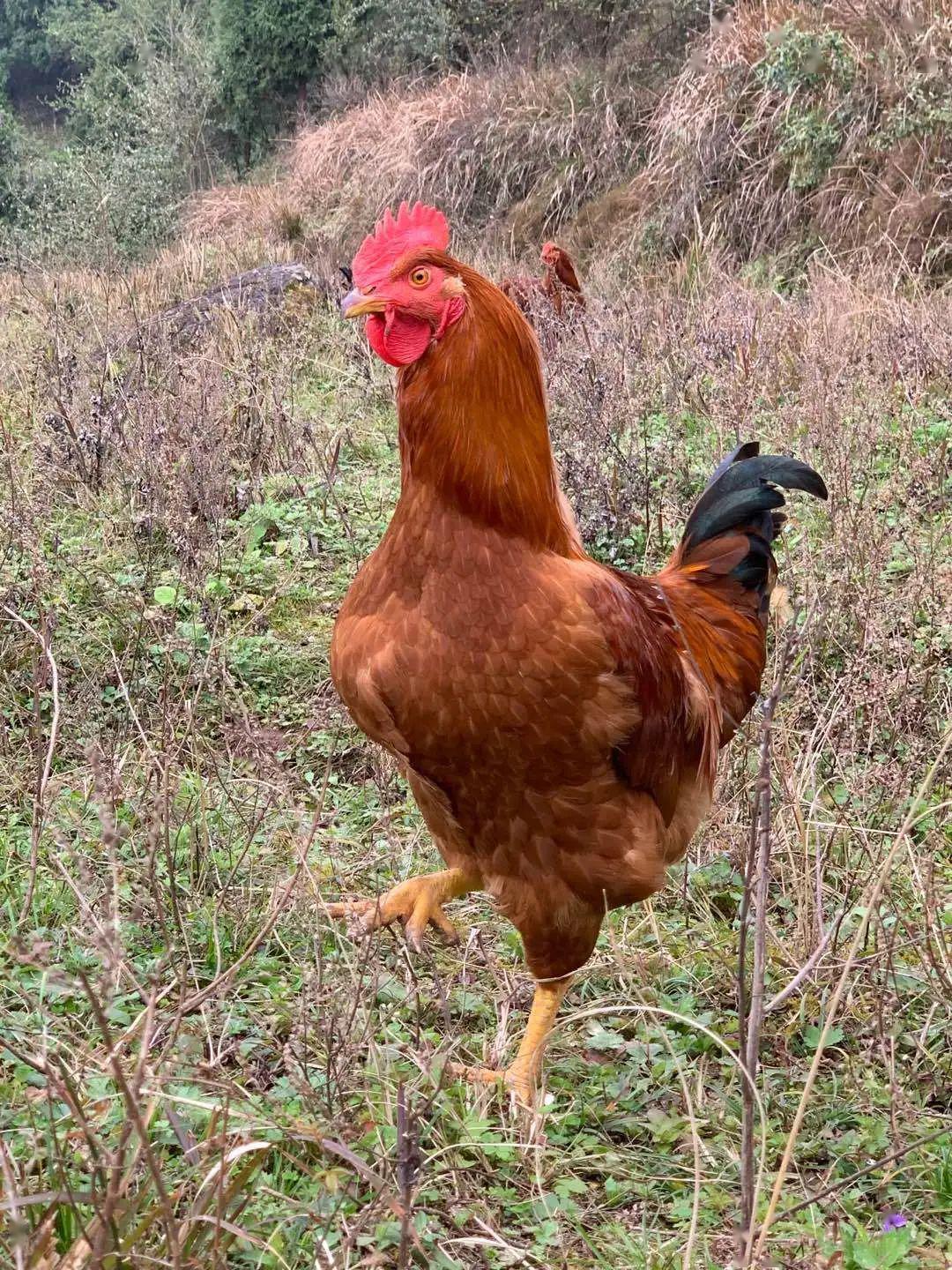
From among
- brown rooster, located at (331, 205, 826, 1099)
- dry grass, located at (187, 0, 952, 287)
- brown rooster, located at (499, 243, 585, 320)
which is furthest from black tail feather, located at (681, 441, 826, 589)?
dry grass, located at (187, 0, 952, 287)

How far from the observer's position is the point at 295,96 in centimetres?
2477

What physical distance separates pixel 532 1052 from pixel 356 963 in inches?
20.7

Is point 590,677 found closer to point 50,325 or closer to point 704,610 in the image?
point 704,610

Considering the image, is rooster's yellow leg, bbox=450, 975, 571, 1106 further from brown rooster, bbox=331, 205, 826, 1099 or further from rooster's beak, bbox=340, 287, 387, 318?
rooster's beak, bbox=340, 287, 387, 318

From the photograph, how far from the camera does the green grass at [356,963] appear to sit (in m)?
1.81

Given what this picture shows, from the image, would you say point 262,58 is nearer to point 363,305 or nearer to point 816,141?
point 816,141

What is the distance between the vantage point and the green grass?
Result: 71.2 inches

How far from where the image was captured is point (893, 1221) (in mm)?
1950

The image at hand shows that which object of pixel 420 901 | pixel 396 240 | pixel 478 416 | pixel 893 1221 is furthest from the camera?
pixel 420 901

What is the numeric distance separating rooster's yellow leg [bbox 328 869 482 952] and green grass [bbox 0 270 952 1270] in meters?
0.10

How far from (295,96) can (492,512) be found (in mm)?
25785

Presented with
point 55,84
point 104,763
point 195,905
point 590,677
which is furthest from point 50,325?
point 55,84

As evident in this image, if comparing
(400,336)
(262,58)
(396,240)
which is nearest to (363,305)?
(400,336)

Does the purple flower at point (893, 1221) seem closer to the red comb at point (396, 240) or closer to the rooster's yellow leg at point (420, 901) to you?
the rooster's yellow leg at point (420, 901)
